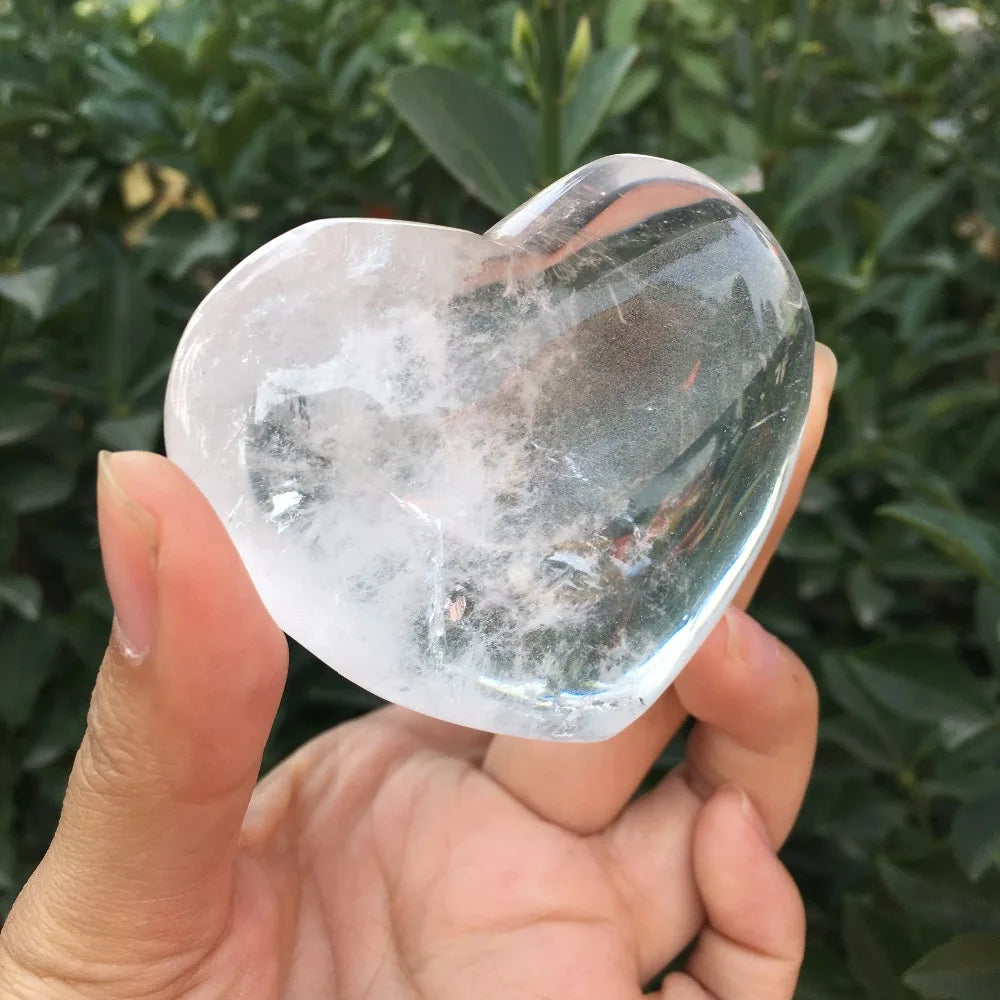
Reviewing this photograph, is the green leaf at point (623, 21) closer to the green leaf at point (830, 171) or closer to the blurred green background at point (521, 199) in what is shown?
the blurred green background at point (521, 199)

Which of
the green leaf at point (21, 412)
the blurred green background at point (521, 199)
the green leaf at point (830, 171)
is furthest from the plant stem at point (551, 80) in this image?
the green leaf at point (21, 412)

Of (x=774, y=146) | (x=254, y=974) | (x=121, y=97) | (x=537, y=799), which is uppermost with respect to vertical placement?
(x=121, y=97)

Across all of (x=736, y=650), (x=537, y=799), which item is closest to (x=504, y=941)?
(x=537, y=799)

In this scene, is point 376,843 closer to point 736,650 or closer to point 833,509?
point 736,650

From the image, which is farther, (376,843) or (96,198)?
(96,198)

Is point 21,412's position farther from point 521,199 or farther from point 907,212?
point 907,212

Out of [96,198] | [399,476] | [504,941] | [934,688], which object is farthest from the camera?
[96,198]

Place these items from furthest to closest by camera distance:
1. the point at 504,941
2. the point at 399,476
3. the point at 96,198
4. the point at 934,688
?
the point at 96,198 → the point at 934,688 → the point at 504,941 → the point at 399,476
